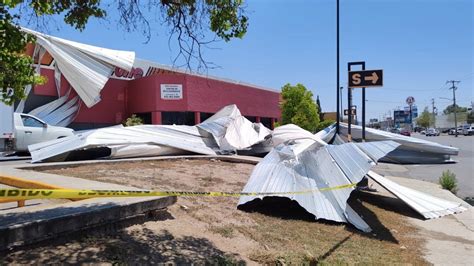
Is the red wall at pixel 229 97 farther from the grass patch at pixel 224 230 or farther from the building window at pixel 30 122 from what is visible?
the grass patch at pixel 224 230

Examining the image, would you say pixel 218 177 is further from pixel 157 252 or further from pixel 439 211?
pixel 157 252

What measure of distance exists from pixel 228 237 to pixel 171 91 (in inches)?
1040

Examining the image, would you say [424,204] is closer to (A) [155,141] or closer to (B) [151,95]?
(A) [155,141]

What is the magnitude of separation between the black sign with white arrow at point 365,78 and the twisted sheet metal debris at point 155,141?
17.7 ft

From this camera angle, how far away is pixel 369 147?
9.01 metres

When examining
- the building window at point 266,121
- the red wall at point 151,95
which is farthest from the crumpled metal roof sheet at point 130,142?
the building window at point 266,121

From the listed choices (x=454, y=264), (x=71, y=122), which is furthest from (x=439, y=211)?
(x=71, y=122)

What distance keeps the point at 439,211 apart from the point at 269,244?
193 inches

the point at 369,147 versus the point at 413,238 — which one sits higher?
the point at 369,147

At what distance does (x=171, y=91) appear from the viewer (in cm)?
3125

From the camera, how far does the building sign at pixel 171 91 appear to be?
101ft

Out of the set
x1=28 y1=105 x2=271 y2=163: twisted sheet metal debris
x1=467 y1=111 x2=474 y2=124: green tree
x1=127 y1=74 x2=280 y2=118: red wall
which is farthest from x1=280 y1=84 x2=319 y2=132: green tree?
x1=467 y1=111 x2=474 y2=124: green tree

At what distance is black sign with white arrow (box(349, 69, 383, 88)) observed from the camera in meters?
13.7

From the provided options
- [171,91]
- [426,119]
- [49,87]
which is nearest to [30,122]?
[49,87]
